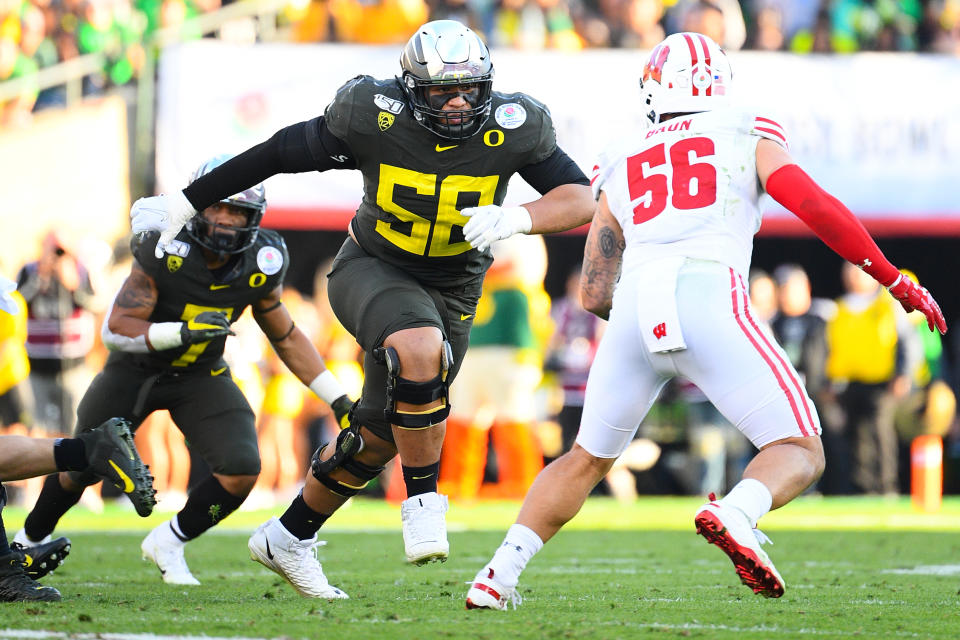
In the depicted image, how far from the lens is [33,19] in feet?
43.3

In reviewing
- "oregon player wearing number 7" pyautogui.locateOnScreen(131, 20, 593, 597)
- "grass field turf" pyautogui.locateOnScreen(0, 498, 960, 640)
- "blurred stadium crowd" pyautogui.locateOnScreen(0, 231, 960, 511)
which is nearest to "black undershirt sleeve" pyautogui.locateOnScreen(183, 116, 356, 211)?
"oregon player wearing number 7" pyautogui.locateOnScreen(131, 20, 593, 597)

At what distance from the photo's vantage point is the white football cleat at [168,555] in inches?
216

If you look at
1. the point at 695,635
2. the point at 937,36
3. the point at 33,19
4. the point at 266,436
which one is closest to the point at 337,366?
the point at 266,436

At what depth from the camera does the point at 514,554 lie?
399 centimetres

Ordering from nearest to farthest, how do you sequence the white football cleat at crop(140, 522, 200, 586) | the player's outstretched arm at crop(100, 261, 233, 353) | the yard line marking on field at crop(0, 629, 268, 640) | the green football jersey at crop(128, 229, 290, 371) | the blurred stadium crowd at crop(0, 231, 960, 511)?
the yard line marking on field at crop(0, 629, 268, 640) < the player's outstretched arm at crop(100, 261, 233, 353) < the white football cleat at crop(140, 522, 200, 586) < the green football jersey at crop(128, 229, 290, 371) < the blurred stadium crowd at crop(0, 231, 960, 511)

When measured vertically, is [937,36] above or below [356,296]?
above

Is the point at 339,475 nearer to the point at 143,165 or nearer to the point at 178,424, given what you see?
the point at 178,424

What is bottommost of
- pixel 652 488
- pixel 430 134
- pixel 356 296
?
pixel 652 488

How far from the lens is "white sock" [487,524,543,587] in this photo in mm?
3980

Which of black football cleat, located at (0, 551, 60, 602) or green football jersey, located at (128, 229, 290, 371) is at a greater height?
green football jersey, located at (128, 229, 290, 371)

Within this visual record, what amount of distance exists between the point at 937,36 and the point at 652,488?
4.77 meters

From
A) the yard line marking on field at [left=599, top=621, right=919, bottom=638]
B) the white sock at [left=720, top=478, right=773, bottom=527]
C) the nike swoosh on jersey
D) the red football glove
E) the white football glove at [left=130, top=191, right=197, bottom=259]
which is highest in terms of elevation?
the white football glove at [left=130, top=191, right=197, bottom=259]

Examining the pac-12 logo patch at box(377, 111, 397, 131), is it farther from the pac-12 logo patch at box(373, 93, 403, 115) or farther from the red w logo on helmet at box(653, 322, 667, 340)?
the red w logo on helmet at box(653, 322, 667, 340)

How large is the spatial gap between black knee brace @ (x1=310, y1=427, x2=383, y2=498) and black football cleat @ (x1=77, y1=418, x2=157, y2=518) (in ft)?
1.95
